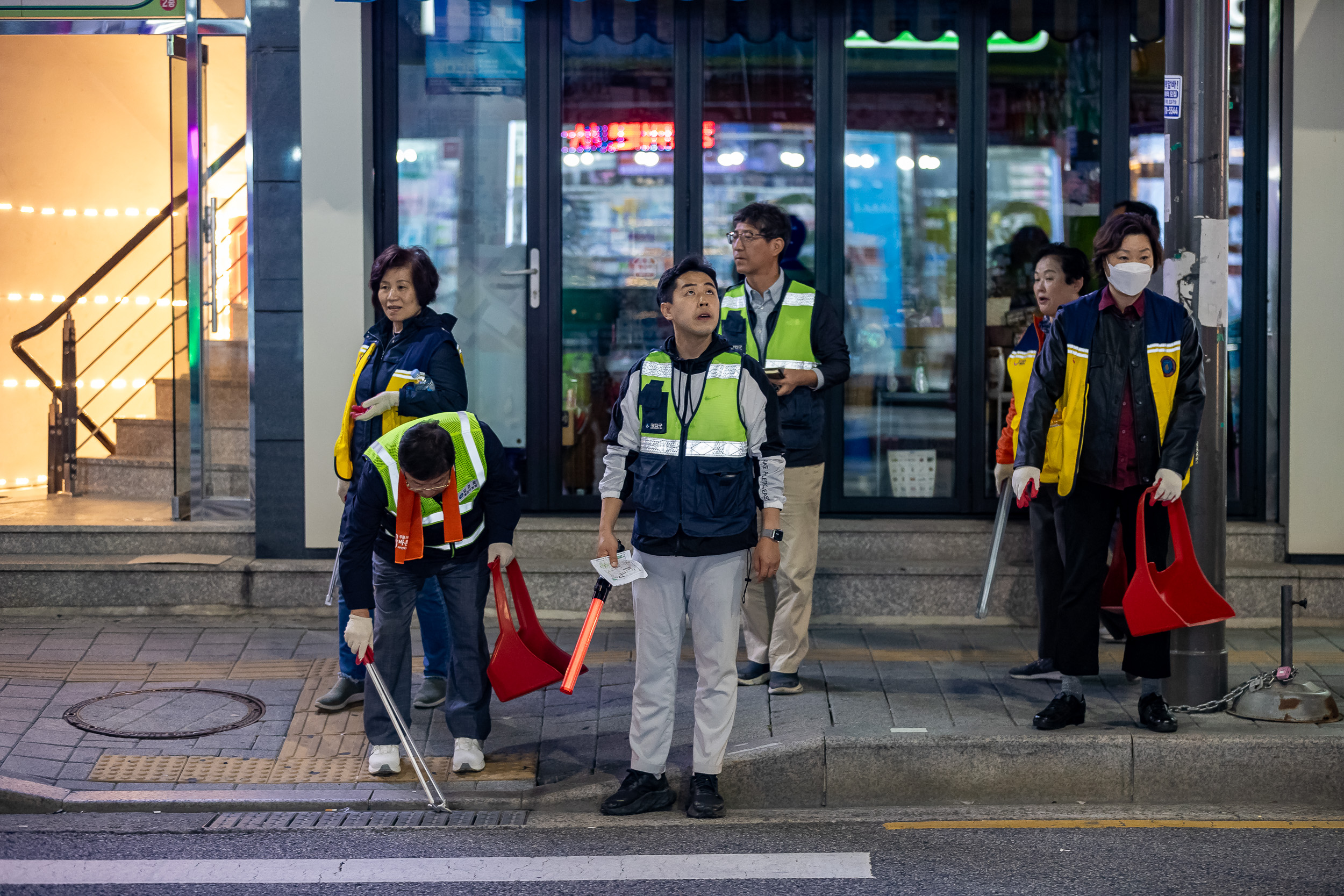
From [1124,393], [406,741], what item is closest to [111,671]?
[406,741]

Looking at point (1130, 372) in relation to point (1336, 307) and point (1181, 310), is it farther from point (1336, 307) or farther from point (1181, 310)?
point (1336, 307)

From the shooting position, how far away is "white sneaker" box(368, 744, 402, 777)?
17.7 ft

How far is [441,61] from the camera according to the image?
27.8ft

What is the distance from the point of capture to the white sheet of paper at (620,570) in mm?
4988

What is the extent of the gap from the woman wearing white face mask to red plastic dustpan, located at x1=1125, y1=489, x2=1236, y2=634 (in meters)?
0.12

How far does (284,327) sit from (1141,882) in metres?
5.72

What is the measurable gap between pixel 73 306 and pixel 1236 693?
849 cm

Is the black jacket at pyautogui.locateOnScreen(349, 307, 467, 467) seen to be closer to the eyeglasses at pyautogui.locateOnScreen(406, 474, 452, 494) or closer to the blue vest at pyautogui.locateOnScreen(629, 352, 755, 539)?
the eyeglasses at pyautogui.locateOnScreen(406, 474, 452, 494)

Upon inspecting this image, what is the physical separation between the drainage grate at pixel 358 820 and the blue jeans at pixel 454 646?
0.39 meters

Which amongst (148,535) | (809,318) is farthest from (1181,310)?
(148,535)

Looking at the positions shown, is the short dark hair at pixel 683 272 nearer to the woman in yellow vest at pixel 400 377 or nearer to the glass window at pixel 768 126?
the woman in yellow vest at pixel 400 377

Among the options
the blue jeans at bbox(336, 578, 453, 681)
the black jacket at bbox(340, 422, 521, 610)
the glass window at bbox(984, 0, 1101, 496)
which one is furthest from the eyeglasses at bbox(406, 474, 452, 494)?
the glass window at bbox(984, 0, 1101, 496)

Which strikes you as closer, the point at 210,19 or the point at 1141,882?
the point at 1141,882

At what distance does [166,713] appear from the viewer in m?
6.07
